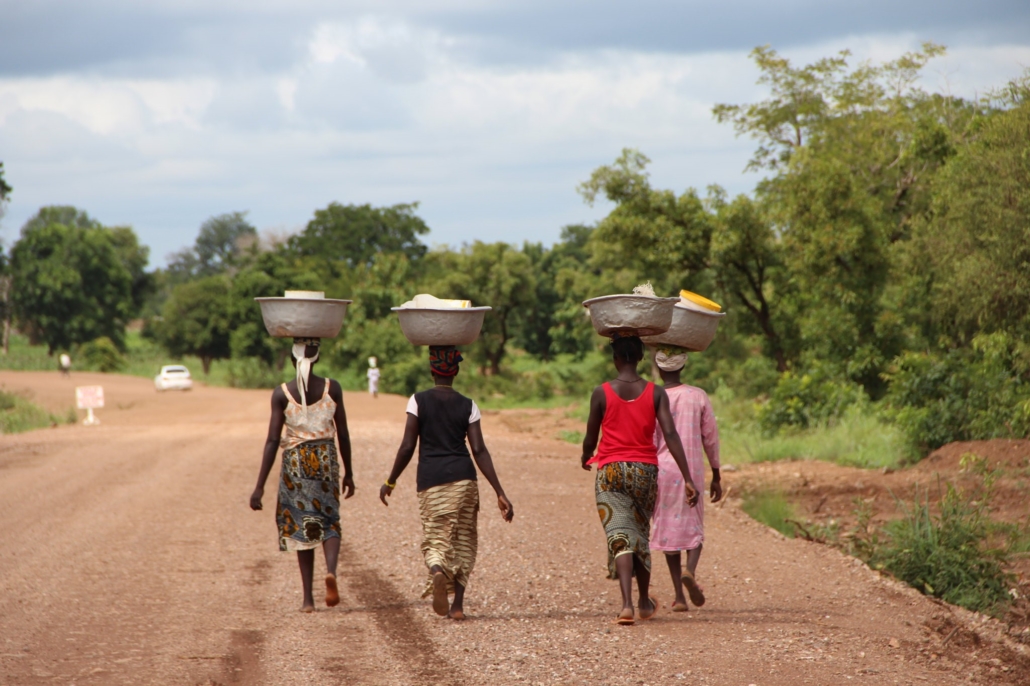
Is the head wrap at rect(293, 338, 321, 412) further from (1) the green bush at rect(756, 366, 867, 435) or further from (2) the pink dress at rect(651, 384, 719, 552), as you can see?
(1) the green bush at rect(756, 366, 867, 435)

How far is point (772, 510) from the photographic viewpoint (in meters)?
12.2

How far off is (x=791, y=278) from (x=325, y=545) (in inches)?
709

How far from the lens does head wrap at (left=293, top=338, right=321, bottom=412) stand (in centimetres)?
684

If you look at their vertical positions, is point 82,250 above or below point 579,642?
above

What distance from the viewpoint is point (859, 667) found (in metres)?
5.61

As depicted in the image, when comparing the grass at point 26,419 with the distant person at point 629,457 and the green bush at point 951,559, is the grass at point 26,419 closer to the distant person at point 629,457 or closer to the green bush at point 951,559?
the green bush at point 951,559

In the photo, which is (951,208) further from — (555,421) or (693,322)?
(555,421)

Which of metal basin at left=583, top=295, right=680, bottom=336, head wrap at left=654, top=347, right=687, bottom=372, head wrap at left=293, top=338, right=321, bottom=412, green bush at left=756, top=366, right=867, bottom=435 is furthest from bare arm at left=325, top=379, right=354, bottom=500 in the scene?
green bush at left=756, top=366, right=867, bottom=435

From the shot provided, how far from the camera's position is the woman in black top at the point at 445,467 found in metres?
6.42

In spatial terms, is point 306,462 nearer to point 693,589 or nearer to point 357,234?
point 693,589

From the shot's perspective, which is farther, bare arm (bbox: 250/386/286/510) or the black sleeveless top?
bare arm (bbox: 250/386/286/510)

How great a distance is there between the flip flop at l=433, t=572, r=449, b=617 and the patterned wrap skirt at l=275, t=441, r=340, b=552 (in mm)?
983

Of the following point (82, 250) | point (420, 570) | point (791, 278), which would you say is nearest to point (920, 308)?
point (791, 278)

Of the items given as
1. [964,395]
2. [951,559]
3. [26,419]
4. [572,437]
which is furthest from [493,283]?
[951,559]
